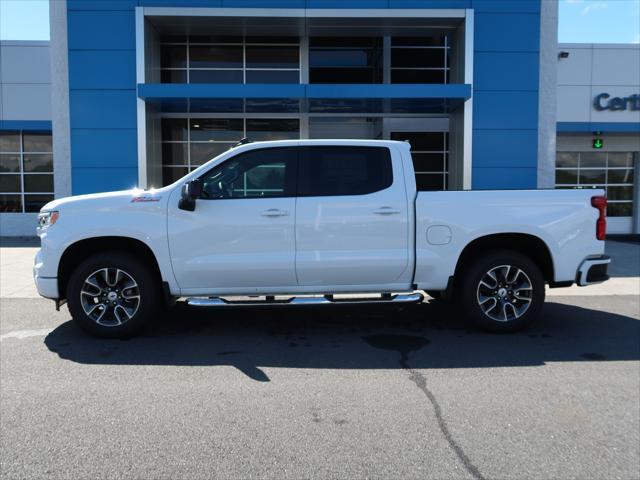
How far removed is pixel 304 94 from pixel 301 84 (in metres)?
0.25

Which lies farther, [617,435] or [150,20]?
[150,20]

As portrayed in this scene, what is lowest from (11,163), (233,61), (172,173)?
(172,173)

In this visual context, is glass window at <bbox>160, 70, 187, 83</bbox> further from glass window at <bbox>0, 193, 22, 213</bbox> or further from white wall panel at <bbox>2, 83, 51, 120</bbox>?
glass window at <bbox>0, 193, 22, 213</bbox>

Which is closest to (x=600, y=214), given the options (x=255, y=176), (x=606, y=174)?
(x=255, y=176)

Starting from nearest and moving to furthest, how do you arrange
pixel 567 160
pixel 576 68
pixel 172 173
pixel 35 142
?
pixel 172 173 < pixel 576 68 < pixel 35 142 < pixel 567 160

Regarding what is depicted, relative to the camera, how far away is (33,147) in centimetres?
1927

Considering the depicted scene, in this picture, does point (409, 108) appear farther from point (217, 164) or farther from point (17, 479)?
point (17, 479)

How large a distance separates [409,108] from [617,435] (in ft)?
41.1

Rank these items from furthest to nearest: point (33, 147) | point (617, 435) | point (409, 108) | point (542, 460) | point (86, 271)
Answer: point (33, 147), point (409, 108), point (86, 271), point (617, 435), point (542, 460)

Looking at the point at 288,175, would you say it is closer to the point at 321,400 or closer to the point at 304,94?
the point at 321,400

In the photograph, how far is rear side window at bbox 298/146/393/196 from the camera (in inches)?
233

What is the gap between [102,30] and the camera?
44.4ft

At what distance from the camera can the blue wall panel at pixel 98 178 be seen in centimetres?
1379

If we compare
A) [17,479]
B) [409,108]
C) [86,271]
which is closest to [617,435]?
[17,479]
